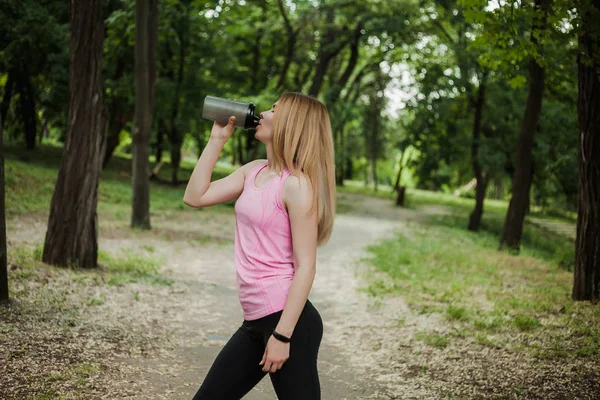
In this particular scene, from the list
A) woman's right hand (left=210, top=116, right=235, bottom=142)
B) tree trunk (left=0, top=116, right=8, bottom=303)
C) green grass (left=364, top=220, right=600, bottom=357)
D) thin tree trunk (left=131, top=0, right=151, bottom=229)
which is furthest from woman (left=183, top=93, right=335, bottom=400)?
thin tree trunk (left=131, top=0, right=151, bottom=229)

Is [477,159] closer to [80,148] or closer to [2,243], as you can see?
[80,148]

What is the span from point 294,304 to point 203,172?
818 mm

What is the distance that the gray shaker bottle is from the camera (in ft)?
9.28

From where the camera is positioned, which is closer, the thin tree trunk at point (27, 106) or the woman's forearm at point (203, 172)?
the woman's forearm at point (203, 172)

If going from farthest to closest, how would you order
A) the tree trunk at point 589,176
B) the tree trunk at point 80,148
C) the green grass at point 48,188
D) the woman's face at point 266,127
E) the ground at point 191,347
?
the green grass at point 48,188, the tree trunk at point 80,148, the tree trunk at point 589,176, the ground at point 191,347, the woman's face at point 266,127

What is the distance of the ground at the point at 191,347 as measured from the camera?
199 inches

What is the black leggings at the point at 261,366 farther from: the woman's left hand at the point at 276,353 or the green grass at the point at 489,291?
the green grass at the point at 489,291

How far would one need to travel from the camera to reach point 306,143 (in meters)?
2.63

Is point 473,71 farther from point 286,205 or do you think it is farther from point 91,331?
point 286,205

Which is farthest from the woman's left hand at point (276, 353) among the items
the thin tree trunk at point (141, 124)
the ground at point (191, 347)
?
the thin tree trunk at point (141, 124)

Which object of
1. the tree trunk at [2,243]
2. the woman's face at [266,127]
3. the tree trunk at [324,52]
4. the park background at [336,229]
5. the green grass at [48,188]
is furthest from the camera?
the tree trunk at [324,52]

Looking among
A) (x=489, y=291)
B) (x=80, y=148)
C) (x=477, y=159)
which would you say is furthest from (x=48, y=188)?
(x=477, y=159)

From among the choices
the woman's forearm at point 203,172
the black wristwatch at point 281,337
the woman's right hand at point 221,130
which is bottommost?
the black wristwatch at point 281,337

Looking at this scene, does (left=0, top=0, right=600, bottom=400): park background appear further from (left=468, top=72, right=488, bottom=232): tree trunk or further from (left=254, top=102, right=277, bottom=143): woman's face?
(left=254, top=102, right=277, bottom=143): woman's face
